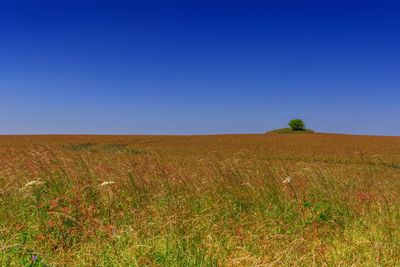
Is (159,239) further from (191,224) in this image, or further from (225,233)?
(225,233)

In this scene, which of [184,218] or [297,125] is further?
[297,125]

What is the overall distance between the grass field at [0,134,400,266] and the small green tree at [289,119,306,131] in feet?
212

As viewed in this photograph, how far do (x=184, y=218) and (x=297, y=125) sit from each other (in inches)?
2678

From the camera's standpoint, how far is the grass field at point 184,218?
3.41 metres

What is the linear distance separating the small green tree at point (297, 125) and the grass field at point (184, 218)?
64.5m

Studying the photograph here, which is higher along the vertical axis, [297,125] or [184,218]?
[297,125]

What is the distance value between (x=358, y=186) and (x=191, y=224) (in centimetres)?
478

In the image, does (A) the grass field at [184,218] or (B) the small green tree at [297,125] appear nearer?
(A) the grass field at [184,218]

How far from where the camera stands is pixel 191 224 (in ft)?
13.9

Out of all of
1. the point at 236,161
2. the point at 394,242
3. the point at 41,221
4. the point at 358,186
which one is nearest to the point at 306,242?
the point at 394,242

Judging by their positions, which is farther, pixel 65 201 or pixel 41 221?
pixel 65 201

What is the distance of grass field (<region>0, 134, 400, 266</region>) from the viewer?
3414mm

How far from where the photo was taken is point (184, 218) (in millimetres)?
4504

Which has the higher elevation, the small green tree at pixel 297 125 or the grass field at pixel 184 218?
the small green tree at pixel 297 125
